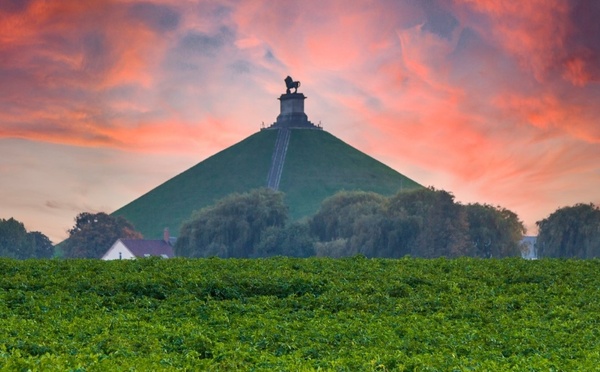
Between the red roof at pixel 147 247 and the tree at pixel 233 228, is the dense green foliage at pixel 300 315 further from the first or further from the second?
the red roof at pixel 147 247

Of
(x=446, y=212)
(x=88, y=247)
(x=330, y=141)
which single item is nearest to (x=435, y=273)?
(x=446, y=212)

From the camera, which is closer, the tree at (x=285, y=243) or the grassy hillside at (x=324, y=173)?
the tree at (x=285, y=243)

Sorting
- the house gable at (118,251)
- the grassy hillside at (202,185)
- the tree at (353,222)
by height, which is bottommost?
the house gable at (118,251)

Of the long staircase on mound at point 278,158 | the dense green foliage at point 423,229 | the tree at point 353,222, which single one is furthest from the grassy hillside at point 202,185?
the dense green foliage at point 423,229

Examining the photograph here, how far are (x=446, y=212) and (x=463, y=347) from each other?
68.8 m

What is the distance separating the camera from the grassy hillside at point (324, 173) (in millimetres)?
129750

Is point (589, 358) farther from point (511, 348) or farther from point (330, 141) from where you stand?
point (330, 141)

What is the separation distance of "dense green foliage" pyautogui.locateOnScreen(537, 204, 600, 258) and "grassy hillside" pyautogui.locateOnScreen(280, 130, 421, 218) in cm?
4604

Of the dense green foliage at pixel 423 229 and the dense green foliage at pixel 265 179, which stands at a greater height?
the dense green foliage at pixel 265 179

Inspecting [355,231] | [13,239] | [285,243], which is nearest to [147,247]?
[13,239]

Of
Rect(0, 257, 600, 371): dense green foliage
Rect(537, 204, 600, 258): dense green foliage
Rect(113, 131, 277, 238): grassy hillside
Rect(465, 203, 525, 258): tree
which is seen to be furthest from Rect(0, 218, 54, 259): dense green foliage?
Rect(0, 257, 600, 371): dense green foliage

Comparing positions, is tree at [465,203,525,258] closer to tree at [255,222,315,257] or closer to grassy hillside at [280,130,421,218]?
tree at [255,222,315,257]

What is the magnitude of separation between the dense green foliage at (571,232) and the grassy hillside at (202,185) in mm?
55495

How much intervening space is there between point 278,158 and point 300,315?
11887cm
